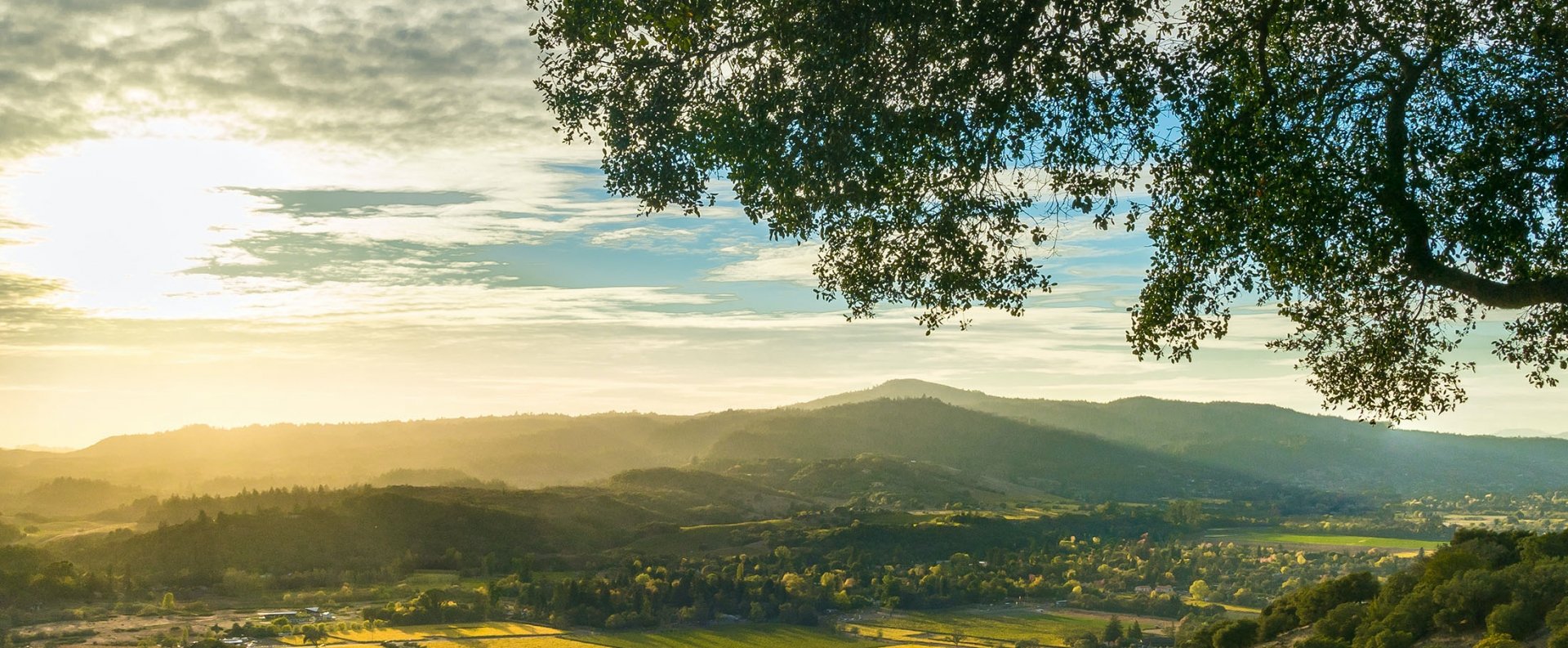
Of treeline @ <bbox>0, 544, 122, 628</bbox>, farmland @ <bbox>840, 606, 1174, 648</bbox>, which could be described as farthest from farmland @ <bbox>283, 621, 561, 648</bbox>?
farmland @ <bbox>840, 606, 1174, 648</bbox>

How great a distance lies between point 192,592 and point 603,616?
53.7 m

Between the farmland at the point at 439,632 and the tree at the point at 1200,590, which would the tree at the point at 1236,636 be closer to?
the farmland at the point at 439,632

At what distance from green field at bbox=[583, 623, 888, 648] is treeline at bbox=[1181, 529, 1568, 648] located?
96.8m

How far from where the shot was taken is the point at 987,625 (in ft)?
427

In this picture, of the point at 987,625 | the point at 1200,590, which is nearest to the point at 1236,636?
the point at 987,625

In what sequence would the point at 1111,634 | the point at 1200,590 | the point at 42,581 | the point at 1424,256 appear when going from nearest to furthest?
the point at 1424,256, the point at 1111,634, the point at 42,581, the point at 1200,590

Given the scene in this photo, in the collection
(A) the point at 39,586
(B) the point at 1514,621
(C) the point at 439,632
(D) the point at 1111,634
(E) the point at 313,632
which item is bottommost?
(C) the point at 439,632

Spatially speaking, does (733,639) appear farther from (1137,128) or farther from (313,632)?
(1137,128)

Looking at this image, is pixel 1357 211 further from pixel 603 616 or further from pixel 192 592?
pixel 192 592

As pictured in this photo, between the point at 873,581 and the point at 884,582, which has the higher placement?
the point at 884,582

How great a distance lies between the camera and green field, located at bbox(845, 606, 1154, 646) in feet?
384

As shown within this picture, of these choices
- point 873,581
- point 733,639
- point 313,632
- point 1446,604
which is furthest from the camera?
point 873,581

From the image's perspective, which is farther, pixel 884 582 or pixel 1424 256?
pixel 884 582

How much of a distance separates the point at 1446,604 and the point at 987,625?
120m
